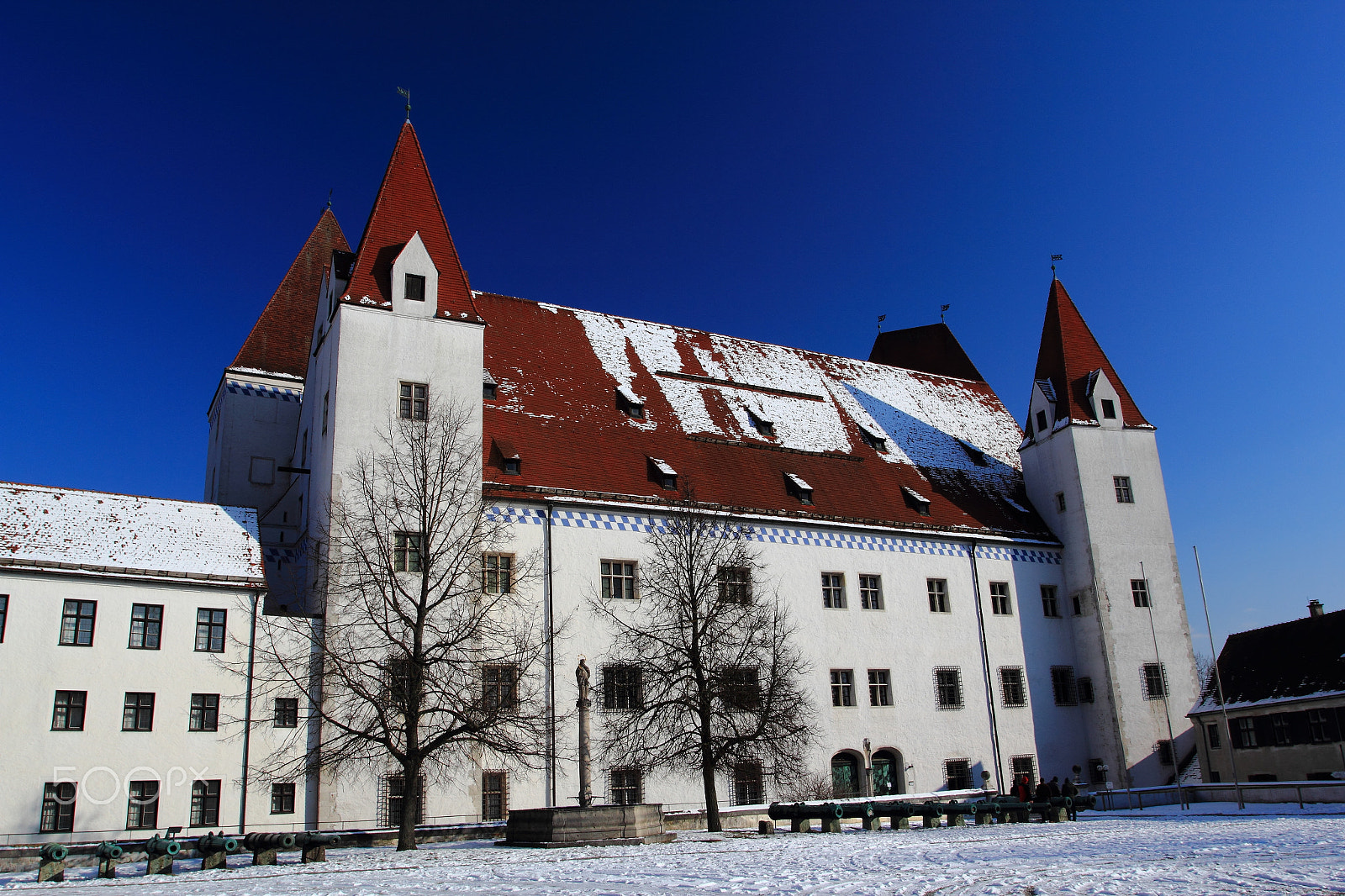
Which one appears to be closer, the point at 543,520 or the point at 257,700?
the point at 257,700

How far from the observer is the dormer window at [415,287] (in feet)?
86.0

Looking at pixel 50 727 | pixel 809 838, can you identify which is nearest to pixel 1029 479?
pixel 809 838

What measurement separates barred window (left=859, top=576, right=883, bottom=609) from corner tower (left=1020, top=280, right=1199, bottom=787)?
6.93 m

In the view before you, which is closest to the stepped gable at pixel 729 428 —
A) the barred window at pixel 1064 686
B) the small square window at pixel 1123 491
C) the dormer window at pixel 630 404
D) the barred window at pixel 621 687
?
the dormer window at pixel 630 404

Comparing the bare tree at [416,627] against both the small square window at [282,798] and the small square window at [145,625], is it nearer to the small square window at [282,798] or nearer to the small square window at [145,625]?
the small square window at [282,798]

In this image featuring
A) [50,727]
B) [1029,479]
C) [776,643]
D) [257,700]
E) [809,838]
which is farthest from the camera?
[1029,479]

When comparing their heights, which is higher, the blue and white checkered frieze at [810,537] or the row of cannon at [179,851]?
the blue and white checkered frieze at [810,537]

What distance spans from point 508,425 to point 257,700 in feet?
29.9

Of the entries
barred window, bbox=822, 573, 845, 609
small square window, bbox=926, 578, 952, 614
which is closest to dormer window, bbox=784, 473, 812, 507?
barred window, bbox=822, 573, 845, 609

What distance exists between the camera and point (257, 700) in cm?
2156

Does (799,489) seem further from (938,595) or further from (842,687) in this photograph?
(842,687)

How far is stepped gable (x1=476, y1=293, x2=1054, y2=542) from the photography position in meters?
27.5

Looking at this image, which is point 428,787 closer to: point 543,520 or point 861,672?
point 543,520

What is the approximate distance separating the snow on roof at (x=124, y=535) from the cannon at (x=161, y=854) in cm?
792
